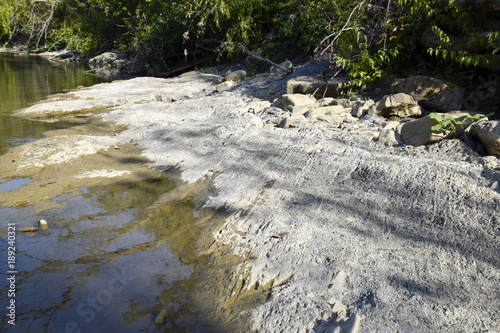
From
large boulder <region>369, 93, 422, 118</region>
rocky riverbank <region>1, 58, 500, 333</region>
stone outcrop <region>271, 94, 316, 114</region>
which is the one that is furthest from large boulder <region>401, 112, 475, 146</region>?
stone outcrop <region>271, 94, 316, 114</region>

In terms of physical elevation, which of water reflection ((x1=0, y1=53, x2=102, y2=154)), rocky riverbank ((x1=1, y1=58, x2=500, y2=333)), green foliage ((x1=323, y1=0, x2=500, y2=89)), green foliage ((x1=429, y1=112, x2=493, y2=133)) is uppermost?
green foliage ((x1=323, y1=0, x2=500, y2=89))

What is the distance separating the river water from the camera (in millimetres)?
2695

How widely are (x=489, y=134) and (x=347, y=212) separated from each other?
5.59ft

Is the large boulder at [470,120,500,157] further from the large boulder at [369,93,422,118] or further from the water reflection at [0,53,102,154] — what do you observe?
the water reflection at [0,53,102,154]

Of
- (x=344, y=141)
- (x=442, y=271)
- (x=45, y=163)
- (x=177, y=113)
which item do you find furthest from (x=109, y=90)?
(x=442, y=271)

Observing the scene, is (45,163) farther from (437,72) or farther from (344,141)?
(437,72)

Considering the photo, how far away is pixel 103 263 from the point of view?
332 centimetres

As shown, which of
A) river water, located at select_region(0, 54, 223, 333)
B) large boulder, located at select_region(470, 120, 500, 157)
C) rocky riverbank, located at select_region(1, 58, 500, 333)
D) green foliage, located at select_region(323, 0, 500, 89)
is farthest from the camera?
green foliage, located at select_region(323, 0, 500, 89)

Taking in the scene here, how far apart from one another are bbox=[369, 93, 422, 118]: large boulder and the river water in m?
3.13

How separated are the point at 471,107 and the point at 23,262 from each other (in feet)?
19.5

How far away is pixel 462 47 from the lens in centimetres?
565

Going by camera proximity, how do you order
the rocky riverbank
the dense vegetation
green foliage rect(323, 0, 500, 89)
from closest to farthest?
the rocky riverbank
green foliage rect(323, 0, 500, 89)
the dense vegetation

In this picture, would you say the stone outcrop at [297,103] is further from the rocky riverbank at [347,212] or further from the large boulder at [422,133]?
the large boulder at [422,133]

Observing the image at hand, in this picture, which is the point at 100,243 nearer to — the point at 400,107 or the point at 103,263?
the point at 103,263
